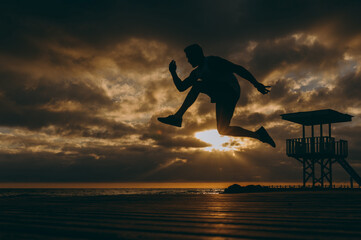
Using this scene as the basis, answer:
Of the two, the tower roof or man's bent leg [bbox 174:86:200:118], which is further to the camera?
the tower roof

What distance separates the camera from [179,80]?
5918 millimetres

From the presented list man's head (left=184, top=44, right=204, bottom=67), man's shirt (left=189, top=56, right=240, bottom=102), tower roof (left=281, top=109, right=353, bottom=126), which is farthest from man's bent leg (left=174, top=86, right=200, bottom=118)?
tower roof (left=281, top=109, right=353, bottom=126)

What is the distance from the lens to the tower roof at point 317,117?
91.2 feet

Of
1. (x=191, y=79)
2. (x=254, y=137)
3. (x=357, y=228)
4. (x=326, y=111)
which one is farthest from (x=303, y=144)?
(x=357, y=228)

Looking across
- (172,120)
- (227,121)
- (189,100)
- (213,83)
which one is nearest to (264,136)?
(227,121)

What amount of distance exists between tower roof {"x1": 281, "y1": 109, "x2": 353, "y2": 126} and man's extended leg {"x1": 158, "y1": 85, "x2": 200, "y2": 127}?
24.4m

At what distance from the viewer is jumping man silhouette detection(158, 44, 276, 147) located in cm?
556

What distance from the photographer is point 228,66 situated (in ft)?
18.8

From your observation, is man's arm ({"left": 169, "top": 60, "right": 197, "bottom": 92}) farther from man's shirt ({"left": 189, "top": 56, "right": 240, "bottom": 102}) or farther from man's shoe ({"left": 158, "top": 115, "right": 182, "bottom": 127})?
man's shoe ({"left": 158, "top": 115, "right": 182, "bottom": 127})

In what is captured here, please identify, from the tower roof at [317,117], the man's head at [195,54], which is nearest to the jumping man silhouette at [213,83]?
the man's head at [195,54]

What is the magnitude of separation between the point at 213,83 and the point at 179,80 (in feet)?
1.94

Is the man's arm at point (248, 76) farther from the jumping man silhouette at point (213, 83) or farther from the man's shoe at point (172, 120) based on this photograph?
the man's shoe at point (172, 120)

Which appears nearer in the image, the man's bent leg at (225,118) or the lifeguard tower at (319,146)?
the man's bent leg at (225,118)

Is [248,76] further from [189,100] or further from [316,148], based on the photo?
[316,148]
